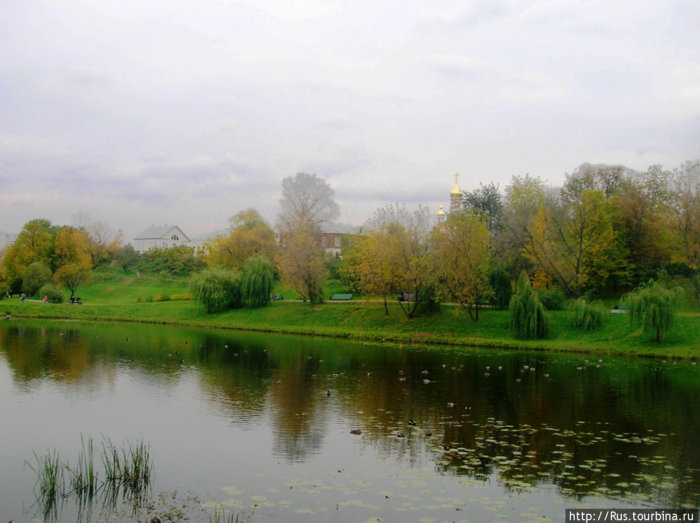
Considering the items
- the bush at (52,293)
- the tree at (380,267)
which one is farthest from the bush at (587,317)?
the bush at (52,293)

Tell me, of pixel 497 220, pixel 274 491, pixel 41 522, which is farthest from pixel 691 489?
pixel 497 220

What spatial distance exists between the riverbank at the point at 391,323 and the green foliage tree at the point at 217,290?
111 cm

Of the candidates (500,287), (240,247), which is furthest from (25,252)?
(500,287)

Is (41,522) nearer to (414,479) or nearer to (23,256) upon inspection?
(414,479)

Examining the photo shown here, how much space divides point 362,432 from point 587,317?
2709 centimetres

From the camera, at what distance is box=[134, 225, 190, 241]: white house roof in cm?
12434

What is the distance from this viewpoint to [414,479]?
12.7 meters

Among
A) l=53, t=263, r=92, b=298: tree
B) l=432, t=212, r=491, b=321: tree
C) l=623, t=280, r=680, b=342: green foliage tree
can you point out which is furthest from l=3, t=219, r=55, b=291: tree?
l=623, t=280, r=680, b=342: green foliage tree

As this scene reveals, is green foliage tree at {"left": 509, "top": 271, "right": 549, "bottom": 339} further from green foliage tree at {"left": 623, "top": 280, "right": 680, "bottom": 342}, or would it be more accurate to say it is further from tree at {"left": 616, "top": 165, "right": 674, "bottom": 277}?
tree at {"left": 616, "top": 165, "right": 674, "bottom": 277}

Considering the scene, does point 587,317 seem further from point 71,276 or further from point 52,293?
point 71,276

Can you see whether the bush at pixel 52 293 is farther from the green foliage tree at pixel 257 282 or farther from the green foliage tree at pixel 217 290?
the green foliage tree at pixel 257 282

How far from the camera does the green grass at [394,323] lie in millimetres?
36188

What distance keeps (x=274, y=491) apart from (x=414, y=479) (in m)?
2.97

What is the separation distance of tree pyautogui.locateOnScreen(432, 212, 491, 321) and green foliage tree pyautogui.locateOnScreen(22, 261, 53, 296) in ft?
152
